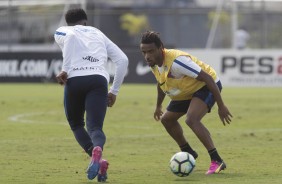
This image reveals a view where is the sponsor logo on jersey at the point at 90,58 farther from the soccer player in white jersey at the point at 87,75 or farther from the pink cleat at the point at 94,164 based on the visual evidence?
the pink cleat at the point at 94,164

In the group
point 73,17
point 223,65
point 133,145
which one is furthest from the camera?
point 223,65

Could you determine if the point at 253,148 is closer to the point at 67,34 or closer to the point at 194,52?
the point at 67,34

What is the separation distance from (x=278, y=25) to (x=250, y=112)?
17662 mm

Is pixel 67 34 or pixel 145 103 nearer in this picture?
pixel 67 34

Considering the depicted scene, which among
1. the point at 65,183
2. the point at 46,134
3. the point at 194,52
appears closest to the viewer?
the point at 65,183

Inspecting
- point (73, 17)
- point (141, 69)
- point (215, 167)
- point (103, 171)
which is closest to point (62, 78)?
point (73, 17)

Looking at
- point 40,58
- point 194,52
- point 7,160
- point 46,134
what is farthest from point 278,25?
point 7,160

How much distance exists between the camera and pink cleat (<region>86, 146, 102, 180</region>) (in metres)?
9.98

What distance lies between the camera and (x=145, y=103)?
1008 inches

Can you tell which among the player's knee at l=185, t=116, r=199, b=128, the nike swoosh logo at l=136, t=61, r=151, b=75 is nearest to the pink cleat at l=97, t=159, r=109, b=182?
the player's knee at l=185, t=116, r=199, b=128

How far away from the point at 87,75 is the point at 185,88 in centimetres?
145

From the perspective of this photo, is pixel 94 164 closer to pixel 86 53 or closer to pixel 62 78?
pixel 62 78

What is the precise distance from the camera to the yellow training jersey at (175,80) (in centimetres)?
1125

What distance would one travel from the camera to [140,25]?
140 feet
